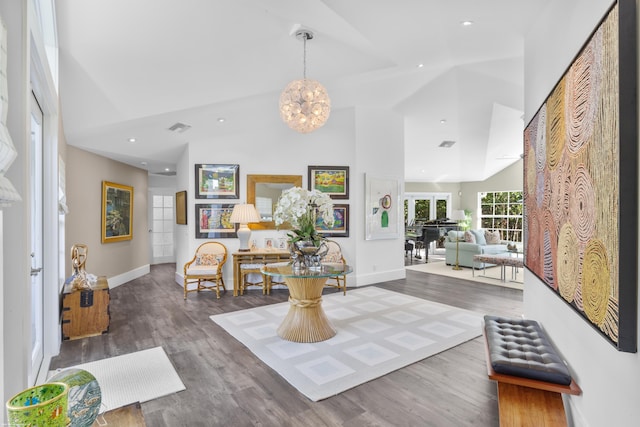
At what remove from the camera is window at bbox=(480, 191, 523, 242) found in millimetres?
11750

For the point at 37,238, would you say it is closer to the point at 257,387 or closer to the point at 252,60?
the point at 257,387

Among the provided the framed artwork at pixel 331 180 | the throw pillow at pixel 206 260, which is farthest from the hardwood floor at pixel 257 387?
the framed artwork at pixel 331 180

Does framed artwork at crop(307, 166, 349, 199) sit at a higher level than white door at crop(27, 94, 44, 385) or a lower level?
higher

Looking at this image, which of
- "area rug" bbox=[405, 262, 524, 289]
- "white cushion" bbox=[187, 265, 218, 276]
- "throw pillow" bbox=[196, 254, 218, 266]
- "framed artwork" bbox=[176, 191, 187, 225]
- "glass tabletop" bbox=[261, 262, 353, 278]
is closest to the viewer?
"glass tabletop" bbox=[261, 262, 353, 278]

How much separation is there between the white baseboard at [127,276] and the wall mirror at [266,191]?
9.49ft

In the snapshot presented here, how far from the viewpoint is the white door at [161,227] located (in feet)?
30.7

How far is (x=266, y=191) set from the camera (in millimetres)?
6465

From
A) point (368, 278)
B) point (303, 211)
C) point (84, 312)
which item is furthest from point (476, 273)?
point (84, 312)

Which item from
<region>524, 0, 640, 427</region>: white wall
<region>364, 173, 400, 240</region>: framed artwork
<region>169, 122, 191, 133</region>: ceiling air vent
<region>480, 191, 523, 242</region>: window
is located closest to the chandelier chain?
<region>169, 122, 191, 133</region>: ceiling air vent

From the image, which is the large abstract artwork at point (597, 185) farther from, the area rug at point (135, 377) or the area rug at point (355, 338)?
the area rug at point (135, 377)

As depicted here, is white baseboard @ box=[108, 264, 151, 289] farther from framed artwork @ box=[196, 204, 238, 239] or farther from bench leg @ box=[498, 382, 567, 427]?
bench leg @ box=[498, 382, 567, 427]

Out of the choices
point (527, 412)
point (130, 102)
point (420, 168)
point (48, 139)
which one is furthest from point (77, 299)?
point (420, 168)

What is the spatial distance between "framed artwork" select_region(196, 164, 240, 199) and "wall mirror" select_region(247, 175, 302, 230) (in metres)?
0.27

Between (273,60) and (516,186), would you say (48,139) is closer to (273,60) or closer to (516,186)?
(273,60)
